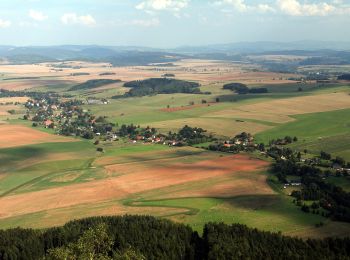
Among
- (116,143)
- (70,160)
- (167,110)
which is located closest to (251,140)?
(116,143)

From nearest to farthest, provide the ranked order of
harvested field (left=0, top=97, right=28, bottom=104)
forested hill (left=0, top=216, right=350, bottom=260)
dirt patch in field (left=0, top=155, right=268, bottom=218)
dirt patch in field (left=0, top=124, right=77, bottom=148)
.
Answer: forested hill (left=0, top=216, right=350, bottom=260)
dirt patch in field (left=0, top=155, right=268, bottom=218)
dirt patch in field (left=0, top=124, right=77, bottom=148)
harvested field (left=0, top=97, right=28, bottom=104)

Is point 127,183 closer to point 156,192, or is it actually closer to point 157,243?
point 156,192

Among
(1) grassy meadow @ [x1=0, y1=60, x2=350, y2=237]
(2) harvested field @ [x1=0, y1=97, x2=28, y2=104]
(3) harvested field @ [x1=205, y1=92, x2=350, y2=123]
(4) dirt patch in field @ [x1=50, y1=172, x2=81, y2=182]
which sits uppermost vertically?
Result: (3) harvested field @ [x1=205, y1=92, x2=350, y2=123]

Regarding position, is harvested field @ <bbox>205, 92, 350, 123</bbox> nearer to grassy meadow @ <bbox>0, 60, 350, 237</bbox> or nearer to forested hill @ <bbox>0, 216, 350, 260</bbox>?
grassy meadow @ <bbox>0, 60, 350, 237</bbox>

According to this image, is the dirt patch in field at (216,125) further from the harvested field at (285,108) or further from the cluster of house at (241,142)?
the harvested field at (285,108)

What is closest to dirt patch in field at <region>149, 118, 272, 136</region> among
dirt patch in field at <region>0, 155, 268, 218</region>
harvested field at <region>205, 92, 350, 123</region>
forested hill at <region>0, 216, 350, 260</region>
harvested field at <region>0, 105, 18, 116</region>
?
harvested field at <region>205, 92, 350, 123</region>

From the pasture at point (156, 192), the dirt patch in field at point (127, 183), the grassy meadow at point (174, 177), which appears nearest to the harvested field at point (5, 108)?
the grassy meadow at point (174, 177)
